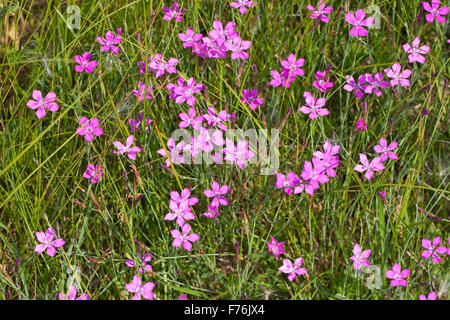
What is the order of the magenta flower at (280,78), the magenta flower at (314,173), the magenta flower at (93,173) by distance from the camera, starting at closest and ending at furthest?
the magenta flower at (314,173) < the magenta flower at (93,173) < the magenta flower at (280,78)

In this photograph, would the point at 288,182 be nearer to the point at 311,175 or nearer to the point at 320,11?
the point at 311,175

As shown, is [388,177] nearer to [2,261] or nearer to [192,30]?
[192,30]

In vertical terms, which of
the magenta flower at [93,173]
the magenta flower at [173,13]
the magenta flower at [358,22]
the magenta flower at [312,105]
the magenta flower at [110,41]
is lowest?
the magenta flower at [93,173]

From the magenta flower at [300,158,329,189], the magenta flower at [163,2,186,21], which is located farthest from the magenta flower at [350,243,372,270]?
the magenta flower at [163,2,186,21]

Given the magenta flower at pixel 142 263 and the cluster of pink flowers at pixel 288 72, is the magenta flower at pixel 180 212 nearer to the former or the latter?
the magenta flower at pixel 142 263

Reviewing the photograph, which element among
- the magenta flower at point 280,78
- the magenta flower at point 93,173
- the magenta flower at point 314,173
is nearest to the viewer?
the magenta flower at point 314,173

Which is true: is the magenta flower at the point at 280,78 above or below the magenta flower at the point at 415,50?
below

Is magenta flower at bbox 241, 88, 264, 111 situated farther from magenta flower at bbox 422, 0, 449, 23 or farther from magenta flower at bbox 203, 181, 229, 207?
magenta flower at bbox 422, 0, 449, 23

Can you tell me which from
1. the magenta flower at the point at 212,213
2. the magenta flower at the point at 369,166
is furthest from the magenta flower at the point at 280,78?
the magenta flower at the point at 212,213
